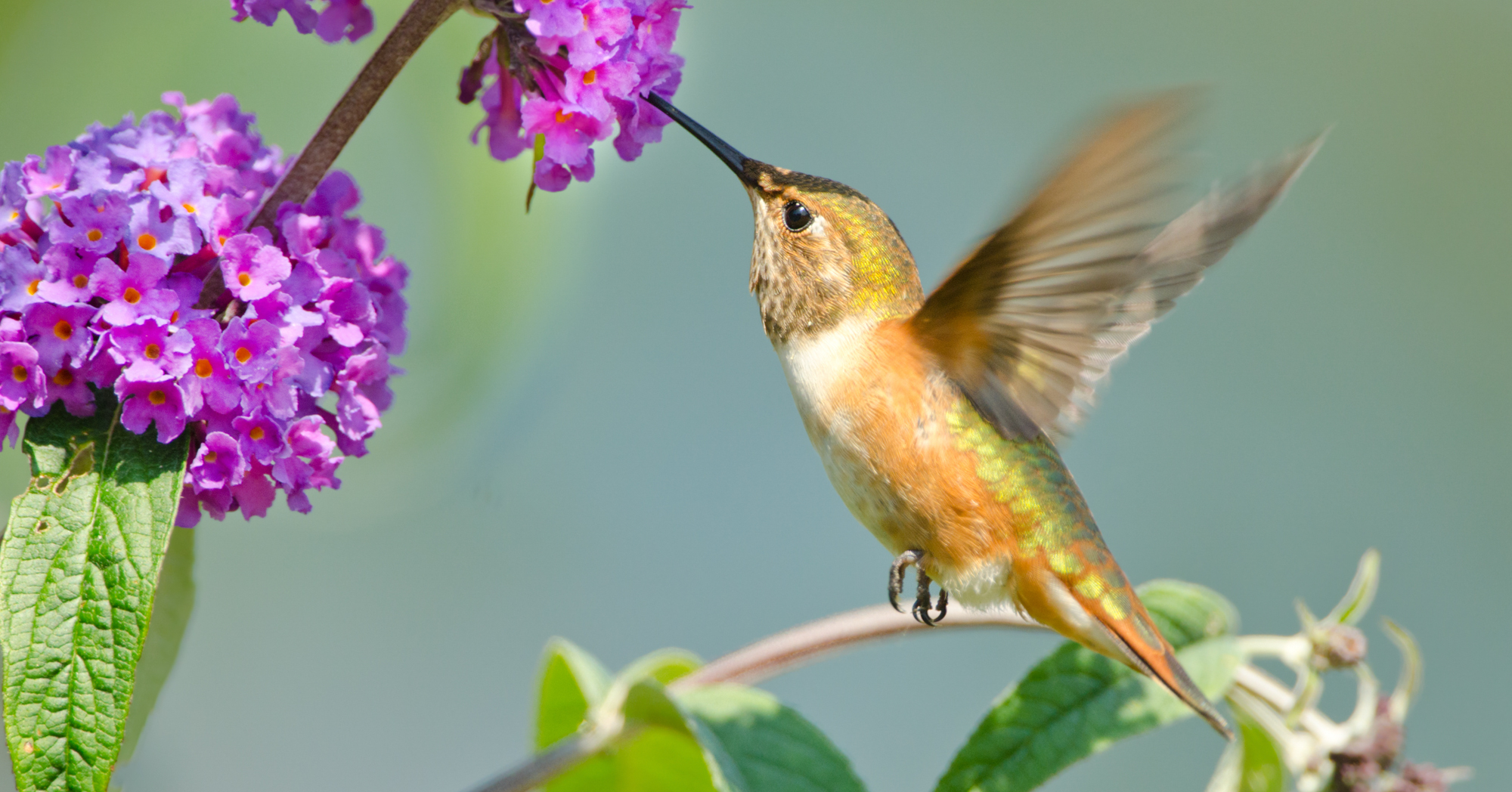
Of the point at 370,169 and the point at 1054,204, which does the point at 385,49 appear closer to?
the point at 1054,204

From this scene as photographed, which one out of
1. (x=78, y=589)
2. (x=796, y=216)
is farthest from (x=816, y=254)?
(x=78, y=589)

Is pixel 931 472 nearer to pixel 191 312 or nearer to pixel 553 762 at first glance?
pixel 553 762

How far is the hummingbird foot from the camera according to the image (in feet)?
4.09

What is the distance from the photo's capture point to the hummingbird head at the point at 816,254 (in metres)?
1.32

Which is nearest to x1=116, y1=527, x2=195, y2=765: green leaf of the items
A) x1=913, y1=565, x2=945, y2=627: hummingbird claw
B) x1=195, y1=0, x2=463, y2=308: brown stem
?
x1=195, y1=0, x2=463, y2=308: brown stem

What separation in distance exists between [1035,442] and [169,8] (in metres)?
2.45

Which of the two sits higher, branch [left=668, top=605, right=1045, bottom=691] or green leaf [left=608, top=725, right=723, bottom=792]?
branch [left=668, top=605, right=1045, bottom=691]

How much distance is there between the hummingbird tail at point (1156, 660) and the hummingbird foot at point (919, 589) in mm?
176

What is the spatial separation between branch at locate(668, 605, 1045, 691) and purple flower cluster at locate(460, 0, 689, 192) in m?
0.59

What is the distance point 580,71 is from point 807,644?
697 mm

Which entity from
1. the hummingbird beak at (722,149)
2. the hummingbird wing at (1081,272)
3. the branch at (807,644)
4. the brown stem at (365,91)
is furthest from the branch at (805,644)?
the brown stem at (365,91)

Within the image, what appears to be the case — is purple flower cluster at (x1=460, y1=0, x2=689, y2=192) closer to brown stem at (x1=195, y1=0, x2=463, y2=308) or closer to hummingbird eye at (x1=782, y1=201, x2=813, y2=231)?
brown stem at (x1=195, y1=0, x2=463, y2=308)

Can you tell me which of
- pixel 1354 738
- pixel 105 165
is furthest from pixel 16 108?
pixel 1354 738

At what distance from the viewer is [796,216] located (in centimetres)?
134
